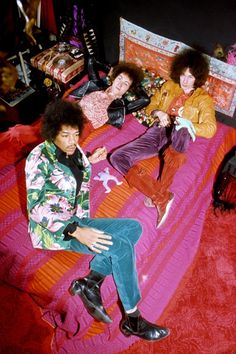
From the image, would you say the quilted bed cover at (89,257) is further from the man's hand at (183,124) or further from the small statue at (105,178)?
the man's hand at (183,124)

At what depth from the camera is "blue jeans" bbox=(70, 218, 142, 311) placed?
7.52ft

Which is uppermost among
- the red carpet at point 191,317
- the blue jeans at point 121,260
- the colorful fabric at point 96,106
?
the colorful fabric at point 96,106

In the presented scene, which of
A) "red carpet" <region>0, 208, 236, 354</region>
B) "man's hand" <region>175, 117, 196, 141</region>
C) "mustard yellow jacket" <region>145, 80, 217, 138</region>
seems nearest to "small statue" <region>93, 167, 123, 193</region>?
"man's hand" <region>175, 117, 196, 141</region>

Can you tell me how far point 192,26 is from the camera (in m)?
3.16

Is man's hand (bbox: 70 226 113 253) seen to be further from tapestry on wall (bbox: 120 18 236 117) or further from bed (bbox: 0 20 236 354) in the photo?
tapestry on wall (bbox: 120 18 236 117)

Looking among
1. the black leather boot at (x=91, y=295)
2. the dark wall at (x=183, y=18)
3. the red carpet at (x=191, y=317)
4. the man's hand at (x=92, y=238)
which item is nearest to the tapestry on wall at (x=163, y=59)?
the dark wall at (x=183, y=18)

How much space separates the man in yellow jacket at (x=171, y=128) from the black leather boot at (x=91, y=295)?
698 millimetres

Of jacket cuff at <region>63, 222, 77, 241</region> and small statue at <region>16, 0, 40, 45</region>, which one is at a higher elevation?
small statue at <region>16, 0, 40, 45</region>

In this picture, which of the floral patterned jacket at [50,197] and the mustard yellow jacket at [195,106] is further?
the mustard yellow jacket at [195,106]

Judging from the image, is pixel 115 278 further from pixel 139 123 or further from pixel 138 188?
pixel 139 123

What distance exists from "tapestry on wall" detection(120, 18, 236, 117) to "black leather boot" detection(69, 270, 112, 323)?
6.79 feet

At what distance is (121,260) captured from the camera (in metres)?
2.29

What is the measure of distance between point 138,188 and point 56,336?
4.08 ft

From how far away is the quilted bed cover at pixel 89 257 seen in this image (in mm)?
2359
